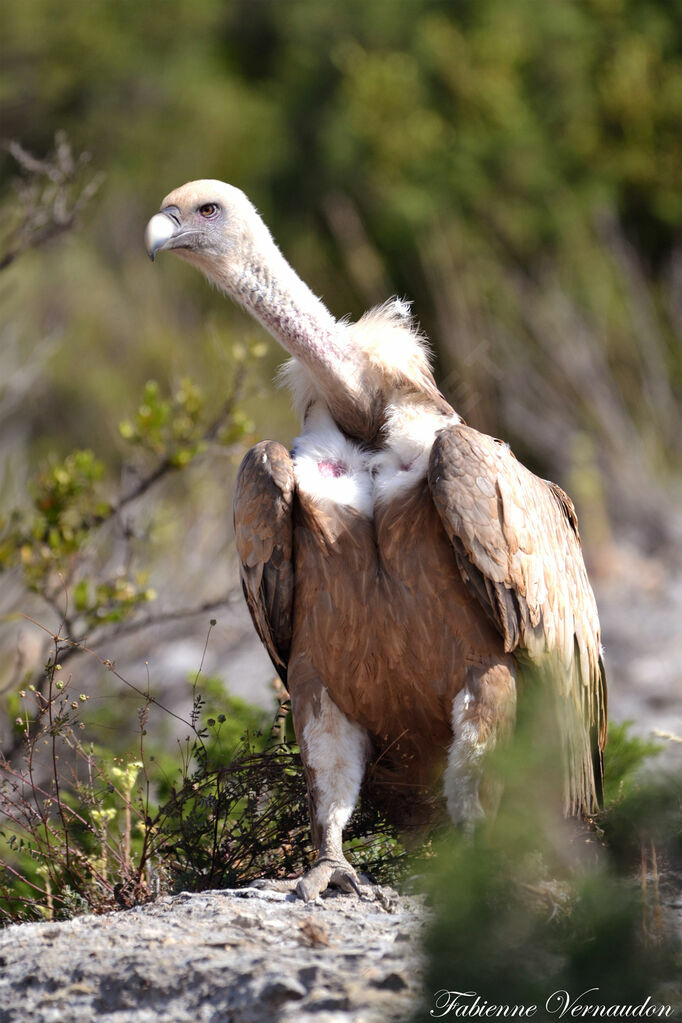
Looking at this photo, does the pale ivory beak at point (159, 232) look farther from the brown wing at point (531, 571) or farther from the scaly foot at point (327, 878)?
the scaly foot at point (327, 878)

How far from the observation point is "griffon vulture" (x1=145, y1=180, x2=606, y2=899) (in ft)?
14.9

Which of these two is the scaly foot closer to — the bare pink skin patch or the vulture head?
the bare pink skin patch

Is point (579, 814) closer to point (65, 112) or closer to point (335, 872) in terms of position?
point (335, 872)

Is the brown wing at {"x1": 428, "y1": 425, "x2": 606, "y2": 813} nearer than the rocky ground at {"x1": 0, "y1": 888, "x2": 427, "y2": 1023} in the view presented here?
No

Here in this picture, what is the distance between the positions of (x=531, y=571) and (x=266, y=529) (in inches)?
37.8

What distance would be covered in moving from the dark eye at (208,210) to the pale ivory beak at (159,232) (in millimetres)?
114

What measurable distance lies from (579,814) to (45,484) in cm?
311

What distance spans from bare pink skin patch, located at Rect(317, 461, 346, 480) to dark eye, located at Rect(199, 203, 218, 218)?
3.42 ft

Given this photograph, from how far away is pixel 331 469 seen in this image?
4816mm

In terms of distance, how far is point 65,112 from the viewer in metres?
20.0

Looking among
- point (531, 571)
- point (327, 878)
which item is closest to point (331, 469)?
point (531, 571)

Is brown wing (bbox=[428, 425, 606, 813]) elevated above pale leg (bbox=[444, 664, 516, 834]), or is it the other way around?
brown wing (bbox=[428, 425, 606, 813])

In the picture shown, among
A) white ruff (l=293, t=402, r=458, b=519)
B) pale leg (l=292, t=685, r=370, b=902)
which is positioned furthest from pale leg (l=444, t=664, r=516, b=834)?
white ruff (l=293, t=402, r=458, b=519)

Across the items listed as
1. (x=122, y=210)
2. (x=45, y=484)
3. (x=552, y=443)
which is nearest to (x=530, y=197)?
(x=552, y=443)
